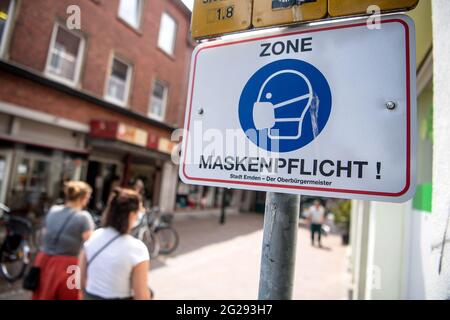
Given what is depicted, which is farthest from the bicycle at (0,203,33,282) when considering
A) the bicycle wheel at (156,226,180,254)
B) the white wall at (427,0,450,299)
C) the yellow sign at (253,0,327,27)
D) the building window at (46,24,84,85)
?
the white wall at (427,0,450,299)

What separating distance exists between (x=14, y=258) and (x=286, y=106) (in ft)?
19.7

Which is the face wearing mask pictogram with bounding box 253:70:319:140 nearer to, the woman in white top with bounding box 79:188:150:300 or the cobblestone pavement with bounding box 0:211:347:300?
the woman in white top with bounding box 79:188:150:300

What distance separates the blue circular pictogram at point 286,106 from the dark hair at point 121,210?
66.7 inches

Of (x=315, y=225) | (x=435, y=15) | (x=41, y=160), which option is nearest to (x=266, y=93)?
(x=435, y=15)

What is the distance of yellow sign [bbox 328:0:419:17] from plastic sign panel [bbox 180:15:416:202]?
0.03 meters

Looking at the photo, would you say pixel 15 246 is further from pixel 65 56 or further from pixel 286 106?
pixel 65 56

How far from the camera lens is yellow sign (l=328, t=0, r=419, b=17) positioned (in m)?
0.89

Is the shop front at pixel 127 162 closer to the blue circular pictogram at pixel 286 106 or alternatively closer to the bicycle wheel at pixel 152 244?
the bicycle wheel at pixel 152 244

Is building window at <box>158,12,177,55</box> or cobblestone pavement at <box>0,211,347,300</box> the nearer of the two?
cobblestone pavement at <box>0,211,347,300</box>

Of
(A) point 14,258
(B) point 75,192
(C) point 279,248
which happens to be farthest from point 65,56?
(C) point 279,248

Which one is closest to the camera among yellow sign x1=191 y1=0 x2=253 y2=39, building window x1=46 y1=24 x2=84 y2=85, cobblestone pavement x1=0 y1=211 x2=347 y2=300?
yellow sign x1=191 y1=0 x2=253 y2=39

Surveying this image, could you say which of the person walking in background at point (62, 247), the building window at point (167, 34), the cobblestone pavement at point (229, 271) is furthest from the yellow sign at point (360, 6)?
the building window at point (167, 34)

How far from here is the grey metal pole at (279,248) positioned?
3.24 feet

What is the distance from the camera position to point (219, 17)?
121 cm
